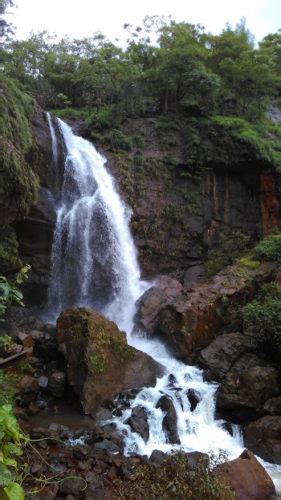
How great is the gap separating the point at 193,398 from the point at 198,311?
8.85 feet

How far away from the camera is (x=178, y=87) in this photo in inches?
705

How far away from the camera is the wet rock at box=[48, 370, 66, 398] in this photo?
849 cm

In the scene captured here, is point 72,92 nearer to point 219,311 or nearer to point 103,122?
point 103,122

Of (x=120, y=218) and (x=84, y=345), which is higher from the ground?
(x=120, y=218)

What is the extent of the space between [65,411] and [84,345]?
1306 mm

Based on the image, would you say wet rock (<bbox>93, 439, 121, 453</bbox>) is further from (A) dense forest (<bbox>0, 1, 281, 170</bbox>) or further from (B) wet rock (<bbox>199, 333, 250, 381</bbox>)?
(A) dense forest (<bbox>0, 1, 281, 170</bbox>)

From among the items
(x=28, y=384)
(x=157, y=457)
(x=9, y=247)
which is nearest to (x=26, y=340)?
(x=28, y=384)

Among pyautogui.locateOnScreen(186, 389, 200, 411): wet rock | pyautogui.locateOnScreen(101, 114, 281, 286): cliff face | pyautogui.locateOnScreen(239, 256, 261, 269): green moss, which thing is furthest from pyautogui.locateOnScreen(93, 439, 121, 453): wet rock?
pyautogui.locateOnScreen(101, 114, 281, 286): cliff face

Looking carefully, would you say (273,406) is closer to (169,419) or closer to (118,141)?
(169,419)

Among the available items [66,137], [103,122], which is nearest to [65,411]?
[66,137]

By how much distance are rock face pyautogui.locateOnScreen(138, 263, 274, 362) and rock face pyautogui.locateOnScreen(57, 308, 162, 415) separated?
1.37 m

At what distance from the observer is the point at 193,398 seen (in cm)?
865

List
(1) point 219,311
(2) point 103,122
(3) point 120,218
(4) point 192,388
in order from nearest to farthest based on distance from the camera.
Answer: (4) point 192,388 < (1) point 219,311 < (3) point 120,218 < (2) point 103,122

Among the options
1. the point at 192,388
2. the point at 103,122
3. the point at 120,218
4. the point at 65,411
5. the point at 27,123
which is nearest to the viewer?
the point at 65,411
